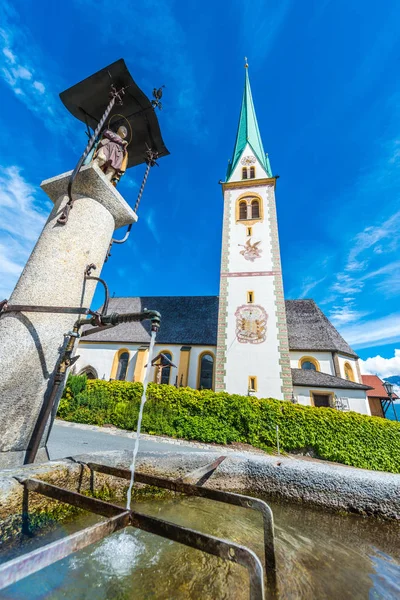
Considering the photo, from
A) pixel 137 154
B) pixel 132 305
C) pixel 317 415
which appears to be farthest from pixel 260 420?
pixel 132 305

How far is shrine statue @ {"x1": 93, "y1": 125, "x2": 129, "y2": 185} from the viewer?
139 inches

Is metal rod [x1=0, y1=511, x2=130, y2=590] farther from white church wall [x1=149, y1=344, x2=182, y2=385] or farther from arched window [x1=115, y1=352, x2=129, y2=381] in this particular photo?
arched window [x1=115, y1=352, x2=129, y2=381]

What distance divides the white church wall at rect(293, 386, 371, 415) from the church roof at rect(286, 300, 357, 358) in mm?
2995

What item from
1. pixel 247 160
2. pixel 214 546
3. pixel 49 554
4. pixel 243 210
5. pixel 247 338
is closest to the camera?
pixel 49 554

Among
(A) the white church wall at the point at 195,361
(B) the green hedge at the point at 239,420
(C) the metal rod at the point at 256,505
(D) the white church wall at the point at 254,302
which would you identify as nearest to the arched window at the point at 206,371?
(A) the white church wall at the point at 195,361

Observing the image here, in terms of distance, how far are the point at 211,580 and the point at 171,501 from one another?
1357mm

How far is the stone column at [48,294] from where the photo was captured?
2105mm

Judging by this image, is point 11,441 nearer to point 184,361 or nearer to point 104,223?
point 104,223

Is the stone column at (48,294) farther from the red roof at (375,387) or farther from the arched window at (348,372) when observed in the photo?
the red roof at (375,387)

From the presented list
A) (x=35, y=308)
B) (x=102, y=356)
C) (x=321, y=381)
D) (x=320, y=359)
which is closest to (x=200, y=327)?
(x=102, y=356)

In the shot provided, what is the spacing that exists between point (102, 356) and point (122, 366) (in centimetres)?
170

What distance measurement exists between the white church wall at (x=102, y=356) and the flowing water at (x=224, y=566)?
16.2 metres

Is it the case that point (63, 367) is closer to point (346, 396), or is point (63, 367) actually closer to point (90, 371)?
point (346, 396)

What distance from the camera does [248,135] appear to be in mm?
23312
